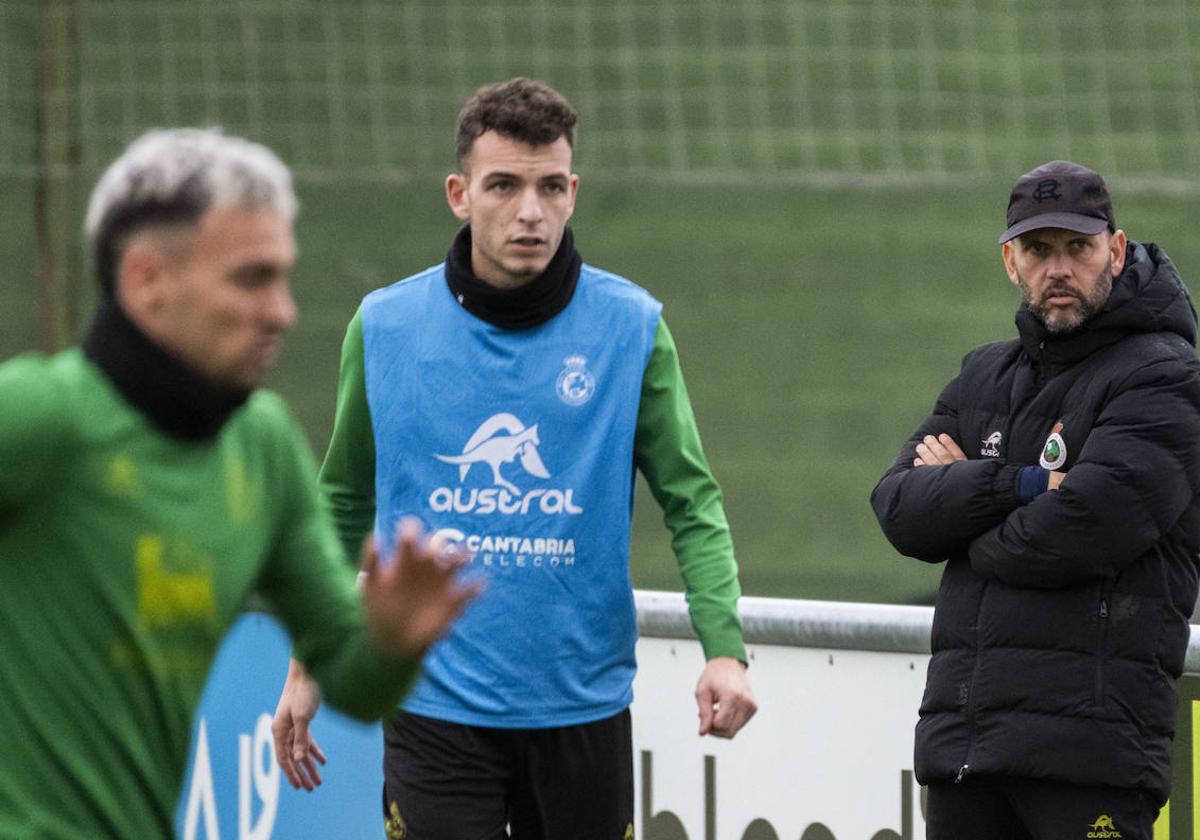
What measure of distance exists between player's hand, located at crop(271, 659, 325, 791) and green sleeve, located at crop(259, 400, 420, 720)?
1527 mm

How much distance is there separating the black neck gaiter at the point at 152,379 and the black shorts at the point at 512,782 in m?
1.81

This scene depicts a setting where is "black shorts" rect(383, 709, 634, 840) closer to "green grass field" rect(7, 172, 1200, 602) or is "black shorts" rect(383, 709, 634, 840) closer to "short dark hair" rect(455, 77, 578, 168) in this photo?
"short dark hair" rect(455, 77, 578, 168)

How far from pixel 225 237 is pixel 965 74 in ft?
29.8

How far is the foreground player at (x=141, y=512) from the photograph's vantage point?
2.39m

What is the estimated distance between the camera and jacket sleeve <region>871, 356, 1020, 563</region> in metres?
4.19

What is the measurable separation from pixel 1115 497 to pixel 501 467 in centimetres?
120

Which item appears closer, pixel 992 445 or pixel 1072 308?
pixel 1072 308

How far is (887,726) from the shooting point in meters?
5.05

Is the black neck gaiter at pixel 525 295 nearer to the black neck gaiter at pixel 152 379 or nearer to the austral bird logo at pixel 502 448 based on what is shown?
the austral bird logo at pixel 502 448

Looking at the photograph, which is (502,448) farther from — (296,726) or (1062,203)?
(1062,203)

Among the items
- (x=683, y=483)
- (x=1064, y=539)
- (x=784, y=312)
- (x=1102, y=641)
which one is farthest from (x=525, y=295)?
(x=784, y=312)

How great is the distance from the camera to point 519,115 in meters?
4.17

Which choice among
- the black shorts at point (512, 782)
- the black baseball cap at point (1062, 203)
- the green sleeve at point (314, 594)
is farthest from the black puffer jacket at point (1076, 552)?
the green sleeve at point (314, 594)

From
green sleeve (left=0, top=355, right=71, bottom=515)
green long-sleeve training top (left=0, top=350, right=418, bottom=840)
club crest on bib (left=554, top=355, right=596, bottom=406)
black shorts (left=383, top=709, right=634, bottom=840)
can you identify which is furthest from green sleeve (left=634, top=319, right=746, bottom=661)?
green sleeve (left=0, top=355, right=71, bottom=515)
